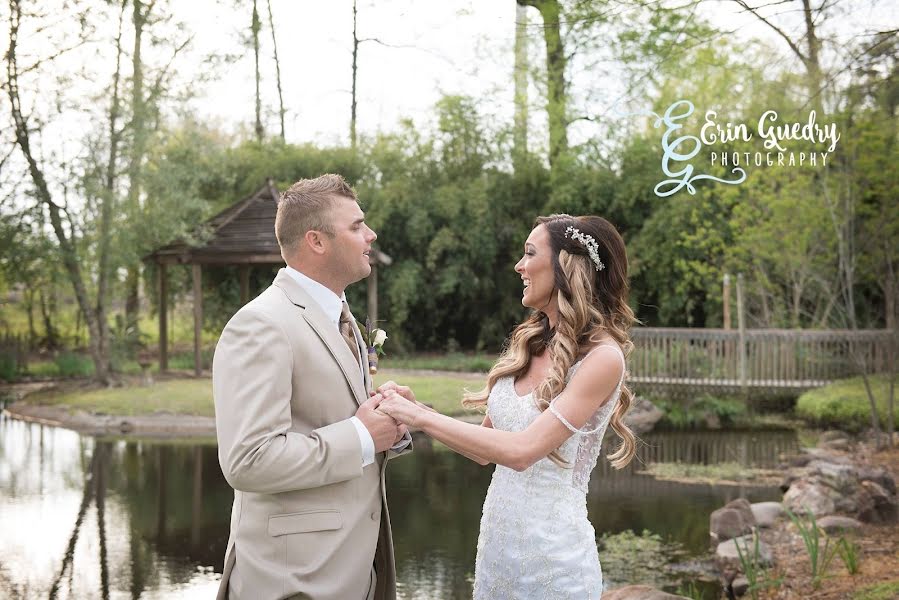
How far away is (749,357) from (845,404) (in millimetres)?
2067

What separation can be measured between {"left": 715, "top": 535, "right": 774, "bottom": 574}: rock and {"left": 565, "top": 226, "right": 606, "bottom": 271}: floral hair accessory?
4.26 meters

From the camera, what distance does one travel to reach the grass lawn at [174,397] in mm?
15398

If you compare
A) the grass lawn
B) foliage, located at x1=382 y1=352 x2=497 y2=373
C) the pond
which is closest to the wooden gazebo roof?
foliage, located at x1=382 y1=352 x2=497 y2=373

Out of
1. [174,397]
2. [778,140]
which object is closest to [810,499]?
[778,140]

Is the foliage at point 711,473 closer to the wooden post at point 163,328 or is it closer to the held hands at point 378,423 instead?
the held hands at point 378,423

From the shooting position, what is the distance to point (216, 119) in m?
Result: 38.4

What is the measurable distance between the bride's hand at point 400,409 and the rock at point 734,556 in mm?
4707

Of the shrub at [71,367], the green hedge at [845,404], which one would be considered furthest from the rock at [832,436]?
the shrub at [71,367]

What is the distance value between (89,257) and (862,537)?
1520 centimetres

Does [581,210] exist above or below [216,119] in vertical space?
below

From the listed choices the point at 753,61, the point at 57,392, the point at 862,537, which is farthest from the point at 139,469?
the point at 753,61

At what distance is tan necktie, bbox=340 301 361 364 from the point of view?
3.10 m

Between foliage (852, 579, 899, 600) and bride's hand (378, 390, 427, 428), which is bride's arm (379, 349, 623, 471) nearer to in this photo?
bride's hand (378, 390, 427, 428)

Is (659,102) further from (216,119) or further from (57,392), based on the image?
(216,119)
